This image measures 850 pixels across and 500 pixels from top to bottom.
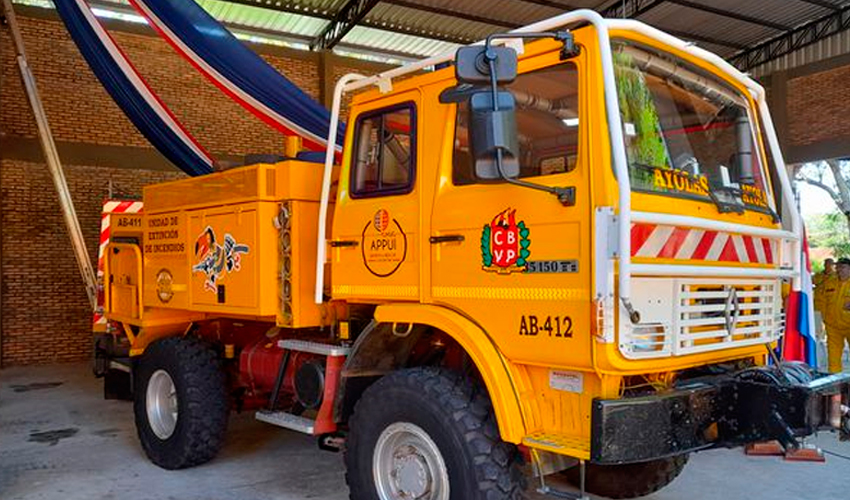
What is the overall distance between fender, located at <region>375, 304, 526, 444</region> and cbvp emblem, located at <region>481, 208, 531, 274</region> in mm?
331

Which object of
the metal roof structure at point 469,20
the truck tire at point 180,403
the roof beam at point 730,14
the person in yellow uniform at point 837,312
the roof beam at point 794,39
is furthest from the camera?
the roof beam at point 794,39

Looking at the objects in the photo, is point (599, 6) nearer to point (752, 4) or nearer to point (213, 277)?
point (752, 4)

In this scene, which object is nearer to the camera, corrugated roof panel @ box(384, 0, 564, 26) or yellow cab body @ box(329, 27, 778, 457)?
yellow cab body @ box(329, 27, 778, 457)

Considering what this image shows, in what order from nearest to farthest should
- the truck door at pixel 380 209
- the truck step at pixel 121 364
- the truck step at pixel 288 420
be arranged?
the truck door at pixel 380 209, the truck step at pixel 288 420, the truck step at pixel 121 364

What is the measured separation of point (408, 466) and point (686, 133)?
2234mm

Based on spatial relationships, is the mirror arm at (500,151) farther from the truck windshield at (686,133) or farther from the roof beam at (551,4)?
the roof beam at (551,4)

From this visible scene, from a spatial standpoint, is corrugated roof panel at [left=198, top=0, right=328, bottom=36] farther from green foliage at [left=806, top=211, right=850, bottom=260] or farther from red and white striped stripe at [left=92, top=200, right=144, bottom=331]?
green foliage at [left=806, top=211, right=850, bottom=260]

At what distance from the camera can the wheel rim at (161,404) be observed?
581 centimetres

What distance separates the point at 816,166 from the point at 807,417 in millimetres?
28433

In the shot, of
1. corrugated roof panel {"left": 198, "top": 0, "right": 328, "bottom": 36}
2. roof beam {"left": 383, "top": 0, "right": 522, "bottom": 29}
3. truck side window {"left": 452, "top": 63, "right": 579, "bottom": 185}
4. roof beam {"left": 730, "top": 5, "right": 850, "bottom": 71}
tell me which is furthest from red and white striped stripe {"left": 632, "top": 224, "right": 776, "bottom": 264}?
roof beam {"left": 730, "top": 5, "right": 850, "bottom": 71}

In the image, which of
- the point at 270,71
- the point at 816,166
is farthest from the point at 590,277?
the point at 816,166

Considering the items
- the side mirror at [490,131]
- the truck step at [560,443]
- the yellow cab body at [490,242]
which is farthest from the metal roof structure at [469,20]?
the truck step at [560,443]

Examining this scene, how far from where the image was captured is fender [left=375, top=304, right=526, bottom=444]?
336 centimetres

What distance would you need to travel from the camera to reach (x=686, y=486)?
17.3 feet
